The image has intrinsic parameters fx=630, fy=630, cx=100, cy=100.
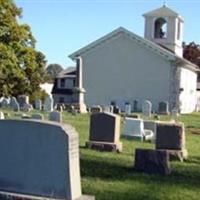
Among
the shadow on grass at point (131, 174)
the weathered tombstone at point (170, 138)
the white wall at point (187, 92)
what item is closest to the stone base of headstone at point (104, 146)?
the weathered tombstone at point (170, 138)

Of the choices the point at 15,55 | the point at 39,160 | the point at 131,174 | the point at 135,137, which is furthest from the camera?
the point at 15,55

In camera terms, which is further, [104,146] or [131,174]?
[104,146]

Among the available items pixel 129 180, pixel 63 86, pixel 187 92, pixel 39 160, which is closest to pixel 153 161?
pixel 129 180

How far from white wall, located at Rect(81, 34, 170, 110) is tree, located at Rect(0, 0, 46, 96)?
6.40 meters

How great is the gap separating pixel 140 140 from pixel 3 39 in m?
30.9

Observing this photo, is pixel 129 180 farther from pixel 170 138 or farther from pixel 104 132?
pixel 104 132

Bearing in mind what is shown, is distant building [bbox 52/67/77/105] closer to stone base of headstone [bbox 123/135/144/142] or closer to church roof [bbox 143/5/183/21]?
church roof [bbox 143/5/183/21]

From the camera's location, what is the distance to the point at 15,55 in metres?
47.5

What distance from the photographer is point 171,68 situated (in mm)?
54344

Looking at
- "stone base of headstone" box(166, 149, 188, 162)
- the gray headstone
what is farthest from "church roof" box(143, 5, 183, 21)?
"stone base of headstone" box(166, 149, 188, 162)

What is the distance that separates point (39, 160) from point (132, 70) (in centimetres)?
4733

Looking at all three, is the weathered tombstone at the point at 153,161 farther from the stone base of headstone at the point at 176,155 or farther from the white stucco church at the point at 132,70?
the white stucco church at the point at 132,70

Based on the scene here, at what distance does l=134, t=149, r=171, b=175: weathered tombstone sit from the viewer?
1177 cm

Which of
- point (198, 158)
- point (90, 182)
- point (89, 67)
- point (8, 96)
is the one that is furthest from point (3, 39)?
point (90, 182)
